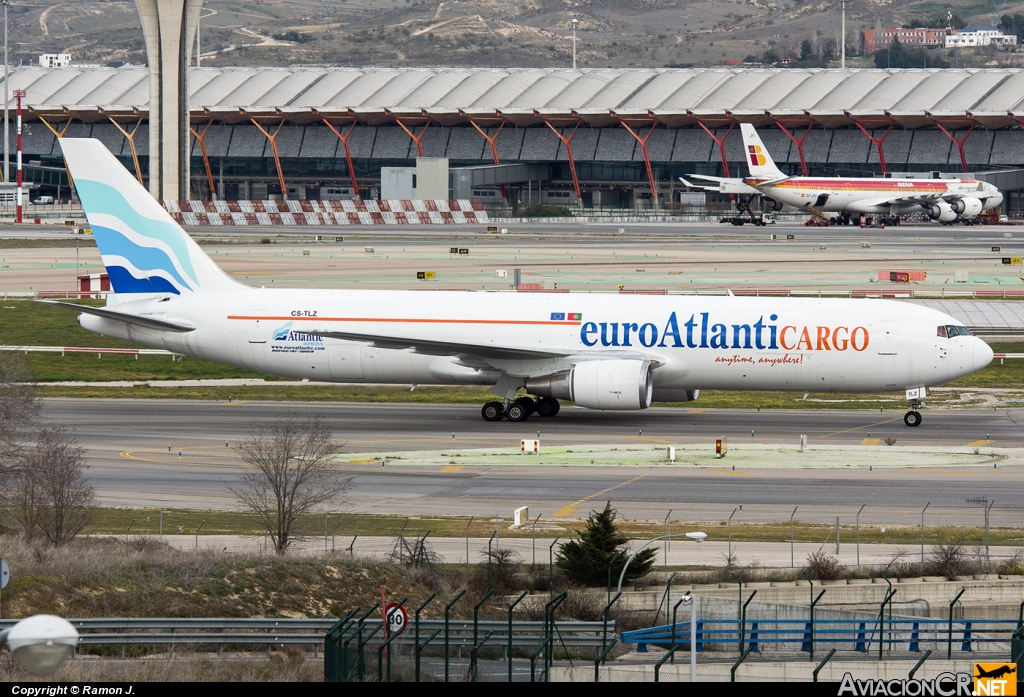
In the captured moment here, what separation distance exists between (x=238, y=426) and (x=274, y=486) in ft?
51.8

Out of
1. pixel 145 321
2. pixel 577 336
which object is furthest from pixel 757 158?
pixel 145 321

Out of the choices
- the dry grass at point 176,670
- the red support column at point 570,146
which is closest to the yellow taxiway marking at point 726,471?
the dry grass at point 176,670

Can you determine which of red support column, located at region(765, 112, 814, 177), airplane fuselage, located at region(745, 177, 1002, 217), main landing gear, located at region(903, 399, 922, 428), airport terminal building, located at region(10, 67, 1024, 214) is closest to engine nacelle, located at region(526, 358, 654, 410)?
main landing gear, located at region(903, 399, 922, 428)

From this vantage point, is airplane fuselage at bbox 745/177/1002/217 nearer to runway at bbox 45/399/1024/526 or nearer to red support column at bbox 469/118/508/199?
red support column at bbox 469/118/508/199

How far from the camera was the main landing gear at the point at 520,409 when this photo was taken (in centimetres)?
5078

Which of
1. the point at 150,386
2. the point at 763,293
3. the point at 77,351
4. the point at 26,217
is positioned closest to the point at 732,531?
the point at 150,386

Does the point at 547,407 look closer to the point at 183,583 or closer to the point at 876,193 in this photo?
the point at 183,583

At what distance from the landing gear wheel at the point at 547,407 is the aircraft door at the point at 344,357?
276 inches

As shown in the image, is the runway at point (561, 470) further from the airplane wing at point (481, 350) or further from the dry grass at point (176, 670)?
the dry grass at point (176, 670)

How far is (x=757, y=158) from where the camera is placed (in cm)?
14812

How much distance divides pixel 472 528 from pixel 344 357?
16991mm

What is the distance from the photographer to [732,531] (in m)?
34.9

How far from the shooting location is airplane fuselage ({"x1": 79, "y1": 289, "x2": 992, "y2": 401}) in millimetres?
48344

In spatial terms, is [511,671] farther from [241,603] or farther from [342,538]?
[342,538]
